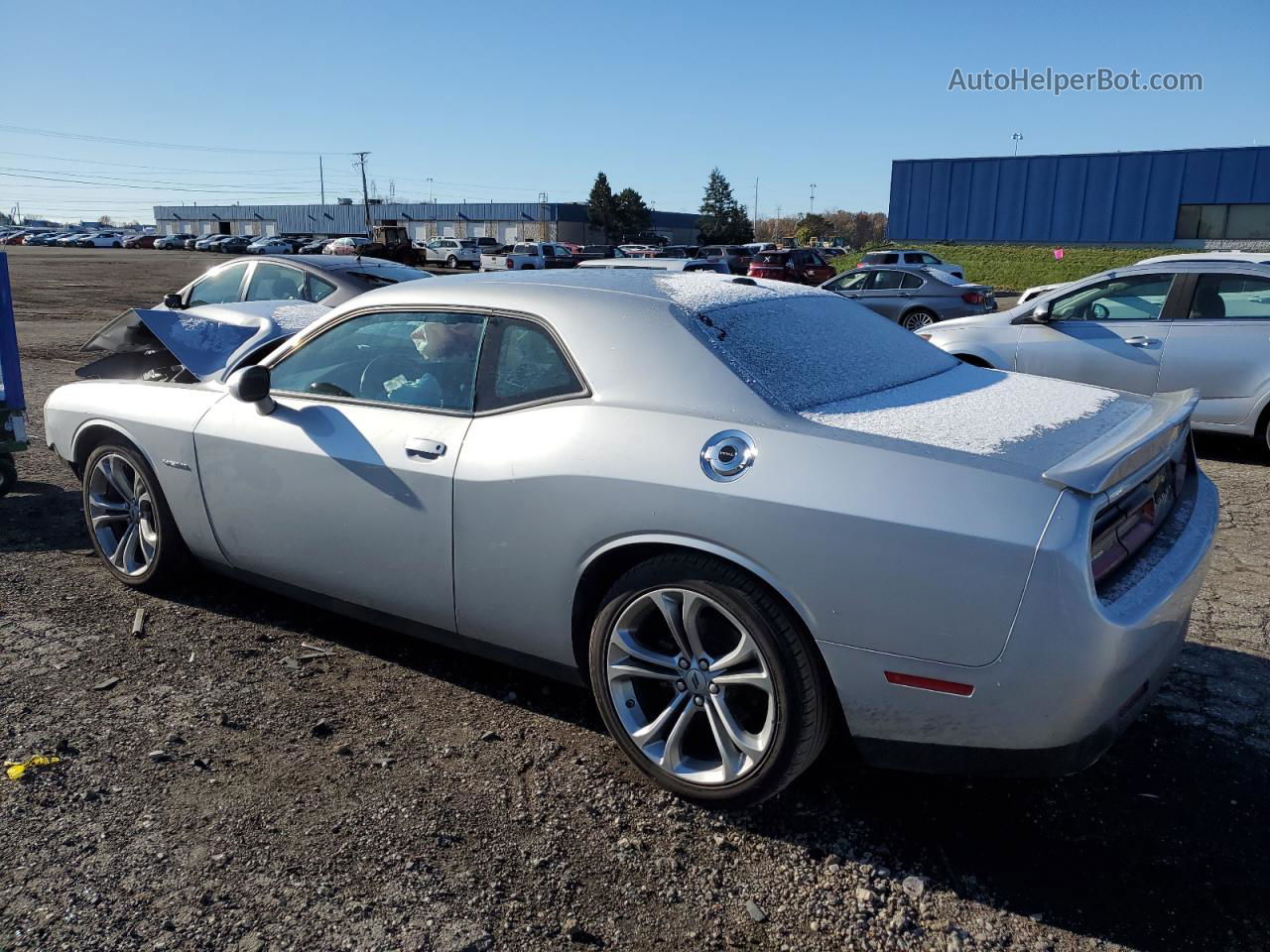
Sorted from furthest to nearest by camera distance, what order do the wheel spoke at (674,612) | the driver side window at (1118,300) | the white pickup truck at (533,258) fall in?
the white pickup truck at (533,258)
the driver side window at (1118,300)
the wheel spoke at (674,612)

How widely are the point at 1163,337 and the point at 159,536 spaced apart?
7.17 metres

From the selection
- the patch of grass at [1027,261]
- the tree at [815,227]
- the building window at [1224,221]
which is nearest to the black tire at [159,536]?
the patch of grass at [1027,261]

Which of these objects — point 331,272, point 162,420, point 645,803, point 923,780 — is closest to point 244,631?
point 162,420

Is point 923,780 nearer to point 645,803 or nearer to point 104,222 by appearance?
point 645,803

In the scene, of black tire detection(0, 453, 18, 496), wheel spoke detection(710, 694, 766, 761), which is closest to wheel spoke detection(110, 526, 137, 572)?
black tire detection(0, 453, 18, 496)

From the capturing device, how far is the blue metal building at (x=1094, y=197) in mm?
39531

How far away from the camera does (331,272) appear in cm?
945

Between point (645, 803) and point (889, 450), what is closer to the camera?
point (889, 450)

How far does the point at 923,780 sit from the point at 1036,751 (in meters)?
0.73

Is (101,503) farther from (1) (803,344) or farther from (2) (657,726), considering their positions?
(1) (803,344)

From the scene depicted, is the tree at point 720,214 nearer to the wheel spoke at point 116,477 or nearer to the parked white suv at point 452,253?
the parked white suv at point 452,253

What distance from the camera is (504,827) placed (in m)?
2.84

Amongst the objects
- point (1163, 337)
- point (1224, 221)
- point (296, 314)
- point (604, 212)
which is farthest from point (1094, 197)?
point (604, 212)

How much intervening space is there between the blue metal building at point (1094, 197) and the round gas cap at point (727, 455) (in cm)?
4317
